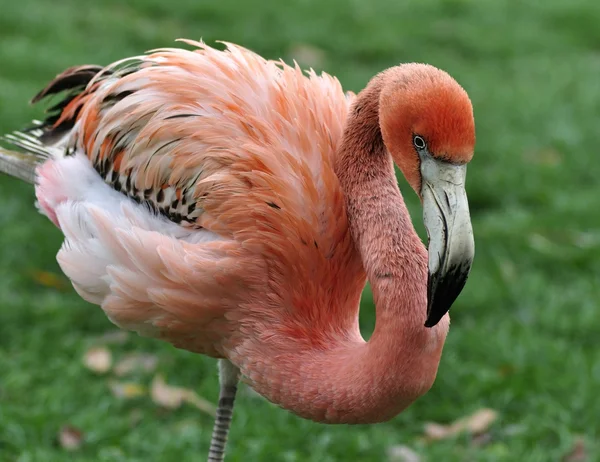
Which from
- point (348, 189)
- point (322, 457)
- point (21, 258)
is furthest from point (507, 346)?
point (21, 258)

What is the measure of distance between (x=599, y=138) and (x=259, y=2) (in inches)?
132

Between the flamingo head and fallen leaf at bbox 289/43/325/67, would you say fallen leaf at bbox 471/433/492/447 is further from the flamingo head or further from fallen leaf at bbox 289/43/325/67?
fallen leaf at bbox 289/43/325/67

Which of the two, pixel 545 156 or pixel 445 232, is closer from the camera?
pixel 445 232

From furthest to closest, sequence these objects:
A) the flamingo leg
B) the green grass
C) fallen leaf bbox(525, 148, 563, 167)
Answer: fallen leaf bbox(525, 148, 563, 167), the green grass, the flamingo leg

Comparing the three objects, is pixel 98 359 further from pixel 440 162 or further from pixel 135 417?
pixel 440 162

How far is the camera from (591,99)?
769 centimetres

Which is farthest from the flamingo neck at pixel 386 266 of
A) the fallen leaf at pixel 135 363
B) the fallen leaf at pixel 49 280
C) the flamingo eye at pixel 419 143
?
the fallen leaf at pixel 49 280

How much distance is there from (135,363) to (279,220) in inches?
78.8

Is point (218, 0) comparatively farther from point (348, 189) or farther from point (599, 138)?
point (348, 189)

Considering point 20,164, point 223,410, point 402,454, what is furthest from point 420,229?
point 20,164

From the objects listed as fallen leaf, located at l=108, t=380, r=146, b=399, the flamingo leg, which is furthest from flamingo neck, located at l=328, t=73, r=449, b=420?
fallen leaf, located at l=108, t=380, r=146, b=399

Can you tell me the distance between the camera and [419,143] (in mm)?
2652

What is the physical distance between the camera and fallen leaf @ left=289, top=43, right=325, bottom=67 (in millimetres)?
7623

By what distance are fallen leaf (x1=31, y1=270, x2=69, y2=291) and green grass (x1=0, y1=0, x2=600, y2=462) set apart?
5 centimetres
